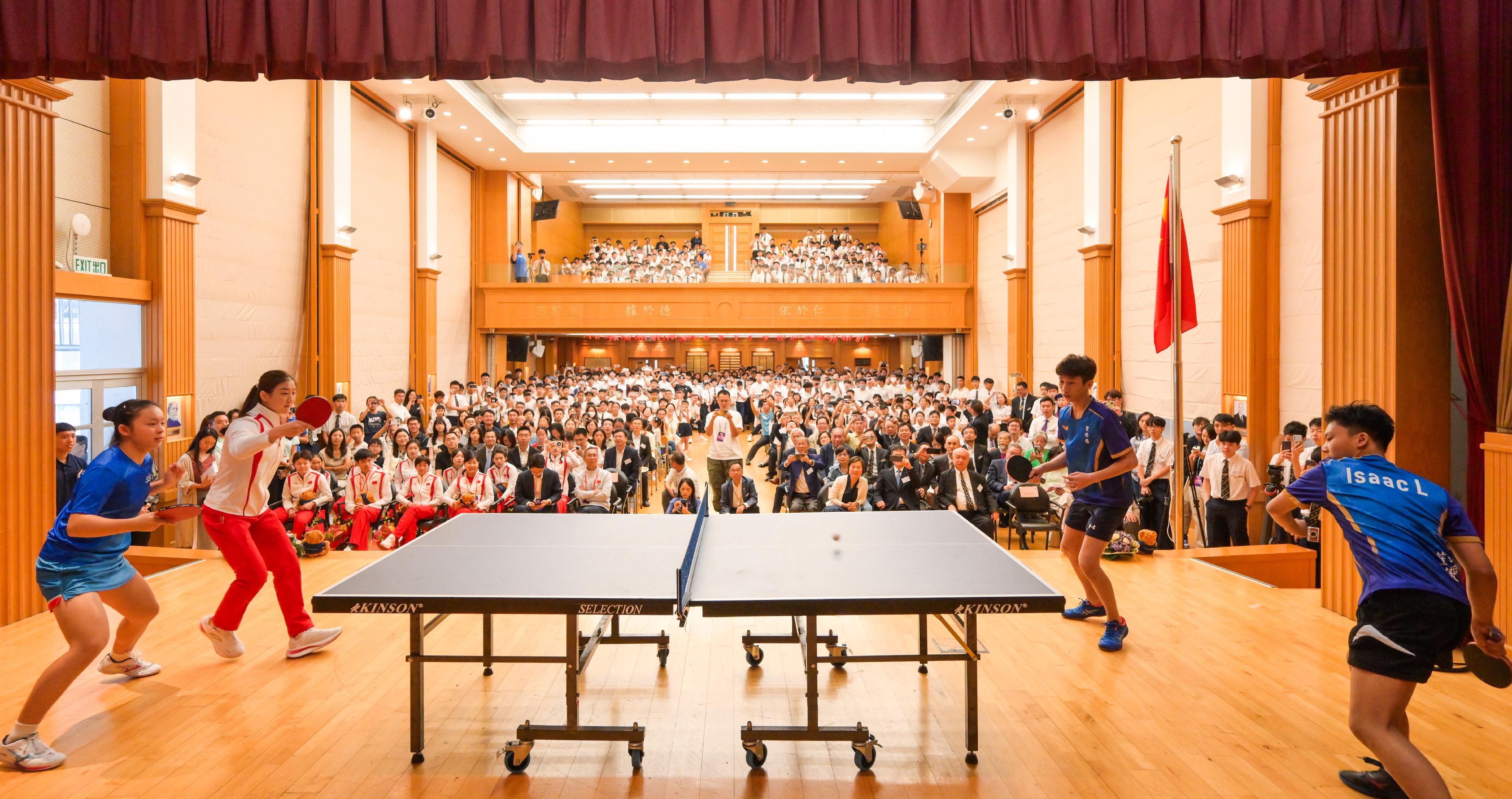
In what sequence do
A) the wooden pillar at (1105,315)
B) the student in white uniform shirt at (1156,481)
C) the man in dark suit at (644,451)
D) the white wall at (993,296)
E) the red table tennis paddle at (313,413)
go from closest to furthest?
the red table tennis paddle at (313,413) < the student in white uniform shirt at (1156,481) < the man in dark suit at (644,451) < the wooden pillar at (1105,315) < the white wall at (993,296)

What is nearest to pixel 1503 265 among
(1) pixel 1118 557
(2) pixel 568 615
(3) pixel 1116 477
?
(3) pixel 1116 477

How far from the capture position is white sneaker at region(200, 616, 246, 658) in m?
4.24

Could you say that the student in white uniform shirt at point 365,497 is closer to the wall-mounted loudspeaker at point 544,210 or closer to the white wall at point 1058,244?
the white wall at point 1058,244

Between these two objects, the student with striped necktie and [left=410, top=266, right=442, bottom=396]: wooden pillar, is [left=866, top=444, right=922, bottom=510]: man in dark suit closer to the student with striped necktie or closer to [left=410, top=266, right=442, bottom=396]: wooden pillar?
the student with striped necktie

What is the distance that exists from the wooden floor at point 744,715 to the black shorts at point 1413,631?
2.33ft

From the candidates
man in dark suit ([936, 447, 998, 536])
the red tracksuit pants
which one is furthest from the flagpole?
the red tracksuit pants

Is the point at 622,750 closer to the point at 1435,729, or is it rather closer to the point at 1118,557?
the point at 1435,729

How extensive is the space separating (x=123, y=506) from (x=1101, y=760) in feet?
13.8

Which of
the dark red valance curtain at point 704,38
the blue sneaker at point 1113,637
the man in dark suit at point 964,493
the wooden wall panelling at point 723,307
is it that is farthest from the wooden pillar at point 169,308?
the wooden wall panelling at point 723,307

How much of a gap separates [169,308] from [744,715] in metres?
8.63

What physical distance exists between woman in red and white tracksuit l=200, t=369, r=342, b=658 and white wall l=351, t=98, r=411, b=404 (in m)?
9.88

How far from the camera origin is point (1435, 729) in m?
3.48

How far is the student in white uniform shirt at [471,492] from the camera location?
778 centimetres

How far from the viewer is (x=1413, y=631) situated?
8.36ft
